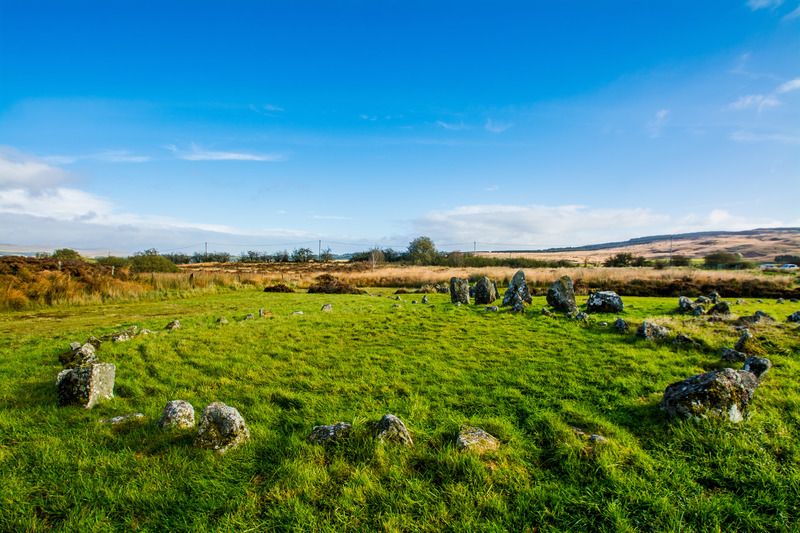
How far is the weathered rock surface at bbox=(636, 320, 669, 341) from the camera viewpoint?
9070 millimetres

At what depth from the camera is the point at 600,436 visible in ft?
13.6

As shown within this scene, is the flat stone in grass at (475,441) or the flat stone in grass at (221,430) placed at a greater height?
the flat stone in grass at (221,430)

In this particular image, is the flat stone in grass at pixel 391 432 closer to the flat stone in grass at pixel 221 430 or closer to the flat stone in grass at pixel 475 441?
the flat stone in grass at pixel 475 441

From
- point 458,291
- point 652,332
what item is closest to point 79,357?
point 652,332

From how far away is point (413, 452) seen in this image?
155 inches

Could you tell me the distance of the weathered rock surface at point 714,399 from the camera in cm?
438

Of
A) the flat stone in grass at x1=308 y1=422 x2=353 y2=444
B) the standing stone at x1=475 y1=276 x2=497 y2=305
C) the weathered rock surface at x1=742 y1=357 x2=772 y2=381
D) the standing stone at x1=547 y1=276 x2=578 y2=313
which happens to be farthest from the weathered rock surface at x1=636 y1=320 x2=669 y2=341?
the standing stone at x1=475 y1=276 x2=497 y2=305

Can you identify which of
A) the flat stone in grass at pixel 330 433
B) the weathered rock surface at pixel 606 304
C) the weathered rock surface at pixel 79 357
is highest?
the weathered rock surface at pixel 79 357

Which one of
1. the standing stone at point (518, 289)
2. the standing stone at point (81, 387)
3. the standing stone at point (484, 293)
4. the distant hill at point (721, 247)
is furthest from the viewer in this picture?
the distant hill at point (721, 247)

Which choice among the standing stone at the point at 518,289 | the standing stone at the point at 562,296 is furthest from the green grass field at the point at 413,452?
the standing stone at the point at 518,289

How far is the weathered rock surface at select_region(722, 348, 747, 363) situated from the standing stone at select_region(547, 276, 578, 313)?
6.79 m

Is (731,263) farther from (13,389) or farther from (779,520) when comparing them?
(13,389)

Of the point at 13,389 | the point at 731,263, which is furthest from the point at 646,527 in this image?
the point at 731,263

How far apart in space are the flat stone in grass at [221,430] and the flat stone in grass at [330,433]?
833mm
